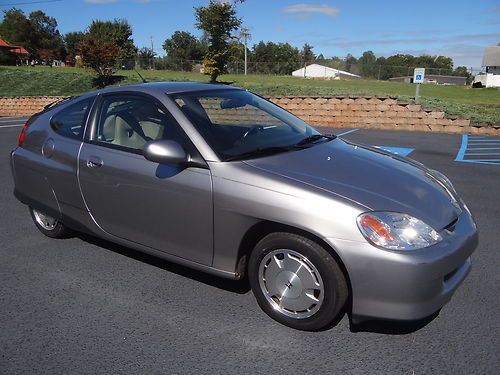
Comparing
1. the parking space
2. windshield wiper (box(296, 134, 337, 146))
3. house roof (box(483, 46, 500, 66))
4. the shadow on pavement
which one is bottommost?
the parking space

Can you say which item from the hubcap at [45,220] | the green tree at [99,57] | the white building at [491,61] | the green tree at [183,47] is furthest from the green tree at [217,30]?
the green tree at [183,47]

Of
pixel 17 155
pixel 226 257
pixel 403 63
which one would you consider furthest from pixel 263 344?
pixel 403 63

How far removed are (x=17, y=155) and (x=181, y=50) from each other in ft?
361

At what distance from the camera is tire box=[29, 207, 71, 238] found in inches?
171

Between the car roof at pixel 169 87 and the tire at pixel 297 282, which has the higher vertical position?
the car roof at pixel 169 87

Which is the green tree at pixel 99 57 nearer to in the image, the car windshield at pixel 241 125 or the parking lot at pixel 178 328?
the parking lot at pixel 178 328

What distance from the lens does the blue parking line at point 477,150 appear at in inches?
339

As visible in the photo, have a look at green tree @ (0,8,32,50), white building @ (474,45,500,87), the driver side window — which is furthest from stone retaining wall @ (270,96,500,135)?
green tree @ (0,8,32,50)

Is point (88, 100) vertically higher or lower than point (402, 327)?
higher

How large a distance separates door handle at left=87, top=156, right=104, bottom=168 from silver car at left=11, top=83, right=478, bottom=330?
0.6 inches

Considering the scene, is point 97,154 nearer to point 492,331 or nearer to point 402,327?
point 402,327

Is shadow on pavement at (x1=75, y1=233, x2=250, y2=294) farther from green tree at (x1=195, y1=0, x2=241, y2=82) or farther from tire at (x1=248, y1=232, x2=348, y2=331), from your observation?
green tree at (x1=195, y1=0, x2=241, y2=82)

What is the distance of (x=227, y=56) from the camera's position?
2920cm

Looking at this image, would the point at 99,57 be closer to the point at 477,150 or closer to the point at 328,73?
the point at 477,150
